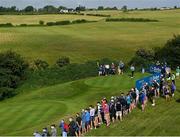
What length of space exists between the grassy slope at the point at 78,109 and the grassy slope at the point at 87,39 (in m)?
41.4

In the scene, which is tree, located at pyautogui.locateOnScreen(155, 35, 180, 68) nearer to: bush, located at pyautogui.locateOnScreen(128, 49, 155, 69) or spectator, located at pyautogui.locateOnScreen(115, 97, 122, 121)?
bush, located at pyautogui.locateOnScreen(128, 49, 155, 69)

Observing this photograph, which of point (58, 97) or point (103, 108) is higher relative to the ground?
point (103, 108)

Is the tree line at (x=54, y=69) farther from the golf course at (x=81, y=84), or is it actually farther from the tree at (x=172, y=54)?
the golf course at (x=81, y=84)

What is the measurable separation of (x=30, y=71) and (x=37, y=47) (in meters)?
36.8

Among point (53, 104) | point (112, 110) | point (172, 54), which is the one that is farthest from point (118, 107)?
point (172, 54)

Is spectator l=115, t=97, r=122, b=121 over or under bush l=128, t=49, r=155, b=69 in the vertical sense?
over

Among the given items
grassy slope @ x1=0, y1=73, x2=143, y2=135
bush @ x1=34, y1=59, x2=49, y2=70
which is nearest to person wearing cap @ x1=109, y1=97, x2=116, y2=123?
grassy slope @ x1=0, y1=73, x2=143, y2=135

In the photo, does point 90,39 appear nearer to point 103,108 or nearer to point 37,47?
point 37,47

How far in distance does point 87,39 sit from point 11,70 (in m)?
52.6

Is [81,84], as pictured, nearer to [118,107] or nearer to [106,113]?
[118,107]

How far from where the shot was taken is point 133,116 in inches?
1398

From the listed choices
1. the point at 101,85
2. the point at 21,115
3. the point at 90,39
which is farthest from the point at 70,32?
the point at 21,115

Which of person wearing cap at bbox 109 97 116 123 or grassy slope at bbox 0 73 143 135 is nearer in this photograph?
person wearing cap at bbox 109 97 116 123

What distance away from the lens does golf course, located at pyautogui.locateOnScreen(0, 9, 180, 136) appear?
33.7 meters
